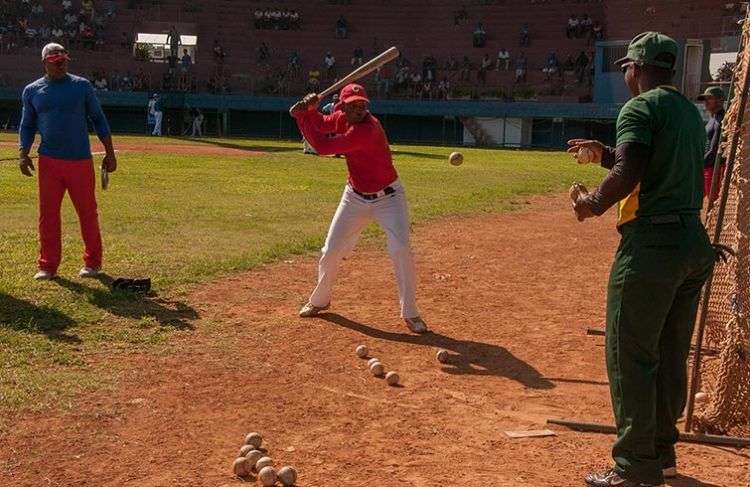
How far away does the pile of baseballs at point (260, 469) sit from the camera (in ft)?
15.4

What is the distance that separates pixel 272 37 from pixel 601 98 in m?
18.8

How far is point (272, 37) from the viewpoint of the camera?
49.9 m

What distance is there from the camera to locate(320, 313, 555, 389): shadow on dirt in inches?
275

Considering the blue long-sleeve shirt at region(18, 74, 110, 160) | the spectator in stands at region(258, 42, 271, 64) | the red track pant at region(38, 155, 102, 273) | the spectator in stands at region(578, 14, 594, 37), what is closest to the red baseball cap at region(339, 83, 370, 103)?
the blue long-sleeve shirt at region(18, 74, 110, 160)

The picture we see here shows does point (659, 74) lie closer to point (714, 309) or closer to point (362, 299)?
point (714, 309)

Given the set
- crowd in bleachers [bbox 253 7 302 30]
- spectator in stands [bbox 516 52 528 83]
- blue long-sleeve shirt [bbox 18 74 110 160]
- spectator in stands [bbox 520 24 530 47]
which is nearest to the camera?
blue long-sleeve shirt [bbox 18 74 110 160]

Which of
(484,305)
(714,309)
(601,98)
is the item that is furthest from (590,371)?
(601,98)

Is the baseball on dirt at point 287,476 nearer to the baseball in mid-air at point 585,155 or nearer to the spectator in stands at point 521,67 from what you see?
the baseball in mid-air at point 585,155

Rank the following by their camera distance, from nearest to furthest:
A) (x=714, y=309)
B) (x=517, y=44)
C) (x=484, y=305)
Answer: (x=714, y=309) < (x=484, y=305) < (x=517, y=44)

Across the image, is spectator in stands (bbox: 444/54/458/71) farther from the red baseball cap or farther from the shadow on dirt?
the shadow on dirt

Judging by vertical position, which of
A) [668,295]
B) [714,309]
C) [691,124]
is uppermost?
[691,124]

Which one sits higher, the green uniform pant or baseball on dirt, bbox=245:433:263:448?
the green uniform pant

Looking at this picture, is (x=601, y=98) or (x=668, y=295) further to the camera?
(x=601, y=98)

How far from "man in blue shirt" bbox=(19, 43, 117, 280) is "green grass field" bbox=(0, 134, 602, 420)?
556mm
